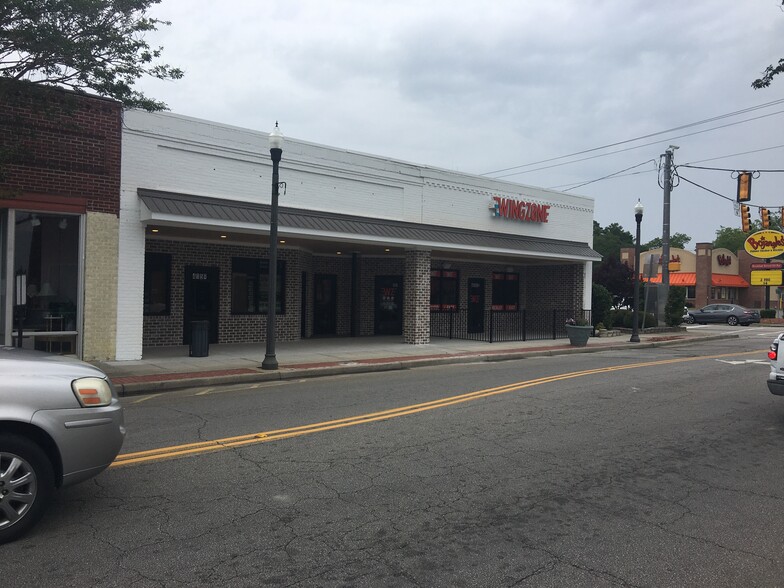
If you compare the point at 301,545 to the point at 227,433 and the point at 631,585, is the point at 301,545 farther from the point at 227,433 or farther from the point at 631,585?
the point at 227,433

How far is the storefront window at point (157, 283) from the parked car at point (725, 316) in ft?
123

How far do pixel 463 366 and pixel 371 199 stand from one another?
6166 millimetres

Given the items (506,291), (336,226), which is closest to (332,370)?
(336,226)

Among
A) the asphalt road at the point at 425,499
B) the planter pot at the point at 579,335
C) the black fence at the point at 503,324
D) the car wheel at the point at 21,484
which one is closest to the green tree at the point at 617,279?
the black fence at the point at 503,324

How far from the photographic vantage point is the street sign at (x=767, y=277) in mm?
51156

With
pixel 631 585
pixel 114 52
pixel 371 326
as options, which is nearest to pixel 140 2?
pixel 114 52

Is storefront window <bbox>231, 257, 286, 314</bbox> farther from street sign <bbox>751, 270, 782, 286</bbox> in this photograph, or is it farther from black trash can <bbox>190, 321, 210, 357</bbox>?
street sign <bbox>751, 270, 782, 286</bbox>

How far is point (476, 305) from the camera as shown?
25.3 m

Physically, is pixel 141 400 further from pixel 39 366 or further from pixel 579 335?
pixel 579 335

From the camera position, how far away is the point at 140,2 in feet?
34.3

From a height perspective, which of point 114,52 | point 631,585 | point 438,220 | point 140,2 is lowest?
point 631,585

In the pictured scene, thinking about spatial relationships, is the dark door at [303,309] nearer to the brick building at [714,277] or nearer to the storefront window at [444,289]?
the storefront window at [444,289]

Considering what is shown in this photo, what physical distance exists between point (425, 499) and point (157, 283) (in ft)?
45.4

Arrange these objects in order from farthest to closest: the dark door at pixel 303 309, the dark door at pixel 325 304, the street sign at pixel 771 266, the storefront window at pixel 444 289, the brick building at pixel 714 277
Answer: the brick building at pixel 714 277 < the street sign at pixel 771 266 < the storefront window at pixel 444 289 < the dark door at pixel 325 304 < the dark door at pixel 303 309
